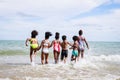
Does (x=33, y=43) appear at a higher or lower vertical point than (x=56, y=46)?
higher

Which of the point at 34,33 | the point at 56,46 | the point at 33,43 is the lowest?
the point at 56,46

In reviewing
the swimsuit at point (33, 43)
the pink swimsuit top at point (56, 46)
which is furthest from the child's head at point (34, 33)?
the pink swimsuit top at point (56, 46)

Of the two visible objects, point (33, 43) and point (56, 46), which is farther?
point (33, 43)

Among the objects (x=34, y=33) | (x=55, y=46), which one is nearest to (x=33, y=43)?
(x=34, y=33)

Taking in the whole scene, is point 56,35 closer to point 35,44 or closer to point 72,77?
point 35,44

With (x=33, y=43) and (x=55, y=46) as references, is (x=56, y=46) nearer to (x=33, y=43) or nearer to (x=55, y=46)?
(x=55, y=46)

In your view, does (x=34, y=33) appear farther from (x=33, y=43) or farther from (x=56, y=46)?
(x=56, y=46)

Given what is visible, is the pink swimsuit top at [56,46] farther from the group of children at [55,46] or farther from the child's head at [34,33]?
the child's head at [34,33]

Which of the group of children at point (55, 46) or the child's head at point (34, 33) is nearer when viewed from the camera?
the group of children at point (55, 46)

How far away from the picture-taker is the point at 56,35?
13281 mm

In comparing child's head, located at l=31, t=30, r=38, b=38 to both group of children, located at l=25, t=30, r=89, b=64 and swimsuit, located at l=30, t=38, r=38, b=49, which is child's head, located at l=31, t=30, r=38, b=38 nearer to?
group of children, located at l=25, t=30, r=89, b=64

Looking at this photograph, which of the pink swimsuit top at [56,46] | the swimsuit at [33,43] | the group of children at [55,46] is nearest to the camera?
the group of children at [55,46]

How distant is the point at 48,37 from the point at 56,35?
0.41 metres

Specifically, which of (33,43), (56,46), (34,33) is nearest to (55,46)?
(56,46)
